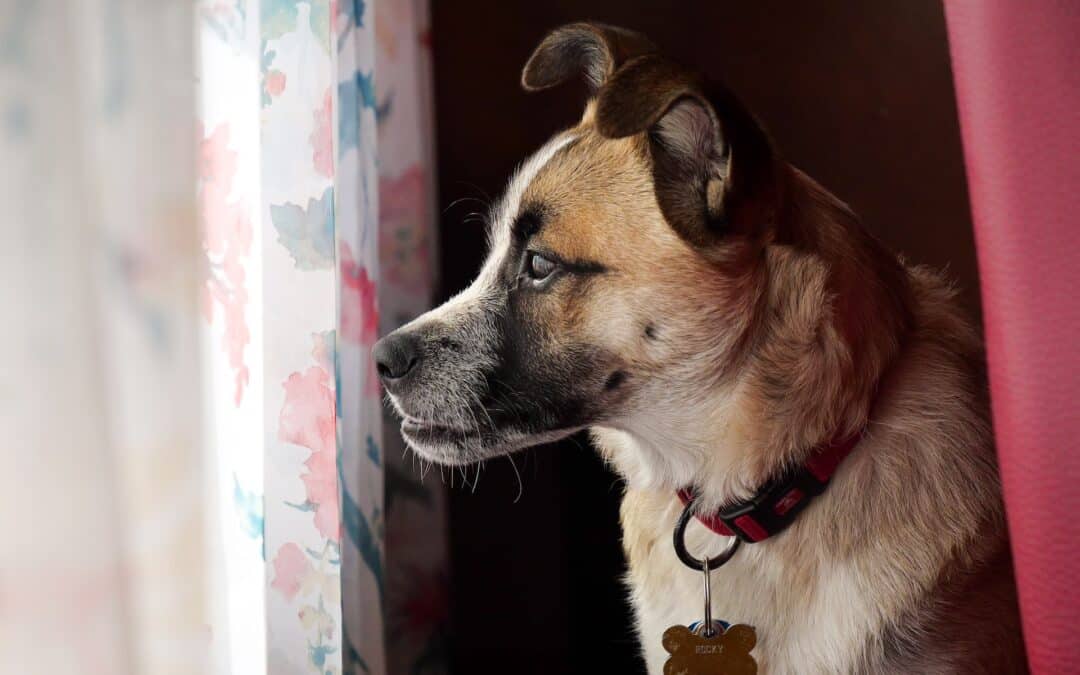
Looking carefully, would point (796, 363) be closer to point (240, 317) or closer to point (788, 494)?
point (788, 494)

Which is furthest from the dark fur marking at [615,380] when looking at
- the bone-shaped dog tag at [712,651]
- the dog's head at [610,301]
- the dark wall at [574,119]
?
the dark wall at [574,119]

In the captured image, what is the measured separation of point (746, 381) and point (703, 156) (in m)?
0.27

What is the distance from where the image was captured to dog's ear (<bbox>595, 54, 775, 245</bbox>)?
917 mm

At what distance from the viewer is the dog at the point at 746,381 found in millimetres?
1034

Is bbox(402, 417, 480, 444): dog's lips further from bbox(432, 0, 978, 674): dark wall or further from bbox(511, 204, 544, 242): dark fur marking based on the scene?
bbox(432, 0, 978, 674): dark wall

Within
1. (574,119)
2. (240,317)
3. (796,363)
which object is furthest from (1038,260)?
(574,119)

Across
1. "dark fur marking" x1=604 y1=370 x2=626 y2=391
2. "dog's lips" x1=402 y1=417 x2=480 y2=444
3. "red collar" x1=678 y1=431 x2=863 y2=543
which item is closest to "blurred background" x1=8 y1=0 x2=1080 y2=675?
"dog's lips" x1=402 y1=417 x2=480 y2=444

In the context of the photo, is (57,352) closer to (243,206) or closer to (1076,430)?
(243,206)

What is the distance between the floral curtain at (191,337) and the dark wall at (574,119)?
0.55 m

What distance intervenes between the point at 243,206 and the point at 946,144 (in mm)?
1763

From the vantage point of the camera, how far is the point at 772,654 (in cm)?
108

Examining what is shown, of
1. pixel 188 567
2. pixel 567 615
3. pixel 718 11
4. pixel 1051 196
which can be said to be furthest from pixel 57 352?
pixel 718 11

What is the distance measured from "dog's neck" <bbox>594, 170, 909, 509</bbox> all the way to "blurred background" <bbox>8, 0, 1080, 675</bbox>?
252mm

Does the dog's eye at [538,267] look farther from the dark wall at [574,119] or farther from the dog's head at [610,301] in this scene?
the dark wall at [574,119]
